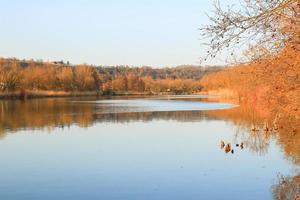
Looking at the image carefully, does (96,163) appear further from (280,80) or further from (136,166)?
(280,80)

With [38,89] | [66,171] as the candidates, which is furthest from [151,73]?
[66,171]

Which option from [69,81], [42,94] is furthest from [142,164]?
[69,81]

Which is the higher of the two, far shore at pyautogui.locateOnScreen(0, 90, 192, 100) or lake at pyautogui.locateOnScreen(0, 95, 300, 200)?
far shore at pyautogui.locateOnScreen(0, 90, 192, 100)

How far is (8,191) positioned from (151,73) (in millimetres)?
144381

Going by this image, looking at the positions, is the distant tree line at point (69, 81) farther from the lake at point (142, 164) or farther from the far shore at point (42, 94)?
the lake at point (142, 164)

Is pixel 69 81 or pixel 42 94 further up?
pixel 69 81

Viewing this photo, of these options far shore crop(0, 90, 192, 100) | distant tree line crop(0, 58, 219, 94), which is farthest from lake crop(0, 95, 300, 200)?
far shore crop(0, 90, 192, 100)

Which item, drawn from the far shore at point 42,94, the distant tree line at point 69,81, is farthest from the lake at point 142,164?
the far shore at point 42,94

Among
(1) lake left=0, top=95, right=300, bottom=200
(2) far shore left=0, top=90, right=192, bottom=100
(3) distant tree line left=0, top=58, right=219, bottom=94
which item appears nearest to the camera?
(1) lake left=0, top=95, right=300, bottom=200

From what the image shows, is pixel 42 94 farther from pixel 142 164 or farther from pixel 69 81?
pixel 142 164

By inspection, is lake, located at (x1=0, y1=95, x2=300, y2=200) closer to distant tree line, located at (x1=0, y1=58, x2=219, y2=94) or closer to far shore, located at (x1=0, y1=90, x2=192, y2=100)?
distant tree line, located at (x1=0, y1=58, x2=219, y2=94)

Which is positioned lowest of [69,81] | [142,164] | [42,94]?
[142,164]

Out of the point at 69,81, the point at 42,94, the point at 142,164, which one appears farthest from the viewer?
the point at 69,81

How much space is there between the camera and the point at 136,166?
11828 mm
